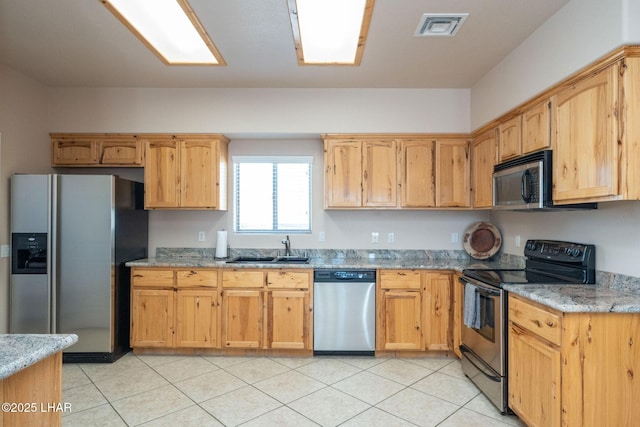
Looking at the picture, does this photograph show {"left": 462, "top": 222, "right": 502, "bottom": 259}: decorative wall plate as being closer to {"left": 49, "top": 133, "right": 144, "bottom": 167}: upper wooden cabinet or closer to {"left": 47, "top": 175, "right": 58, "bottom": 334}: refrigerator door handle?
{"left": 49, "top": 133, "right": 144, "bottom": 167}: upper wooden cabinet

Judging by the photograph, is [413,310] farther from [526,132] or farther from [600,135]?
[600,135]

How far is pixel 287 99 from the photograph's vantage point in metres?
3.81

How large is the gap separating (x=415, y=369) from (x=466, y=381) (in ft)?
1.45

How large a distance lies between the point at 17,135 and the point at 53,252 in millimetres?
1208

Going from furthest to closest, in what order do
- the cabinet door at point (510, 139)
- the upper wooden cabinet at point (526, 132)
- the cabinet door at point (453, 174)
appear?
the cabinet door at point (453, 174) → the cabinet door at point (510, 139) → the upper wooden cabinet at point (526, 132)

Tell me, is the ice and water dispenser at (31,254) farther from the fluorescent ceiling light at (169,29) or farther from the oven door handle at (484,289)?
the oven door handle at (484,289)

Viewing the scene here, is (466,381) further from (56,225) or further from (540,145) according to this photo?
(56,225)

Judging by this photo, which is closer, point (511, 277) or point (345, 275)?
point (511, 277)

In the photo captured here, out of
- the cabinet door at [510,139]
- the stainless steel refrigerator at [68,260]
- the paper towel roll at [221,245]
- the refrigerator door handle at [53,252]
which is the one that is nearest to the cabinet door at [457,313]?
the cabinet door at [510,139]

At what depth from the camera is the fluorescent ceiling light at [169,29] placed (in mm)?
2379

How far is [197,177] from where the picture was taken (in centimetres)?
373

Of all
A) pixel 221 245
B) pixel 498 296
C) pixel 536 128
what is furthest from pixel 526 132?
pixel 221 245

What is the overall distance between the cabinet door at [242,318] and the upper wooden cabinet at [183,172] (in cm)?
98

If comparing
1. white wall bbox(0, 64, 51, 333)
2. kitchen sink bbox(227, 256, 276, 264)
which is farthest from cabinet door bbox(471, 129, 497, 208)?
white wall bbox(0, 64, 51, 333)
